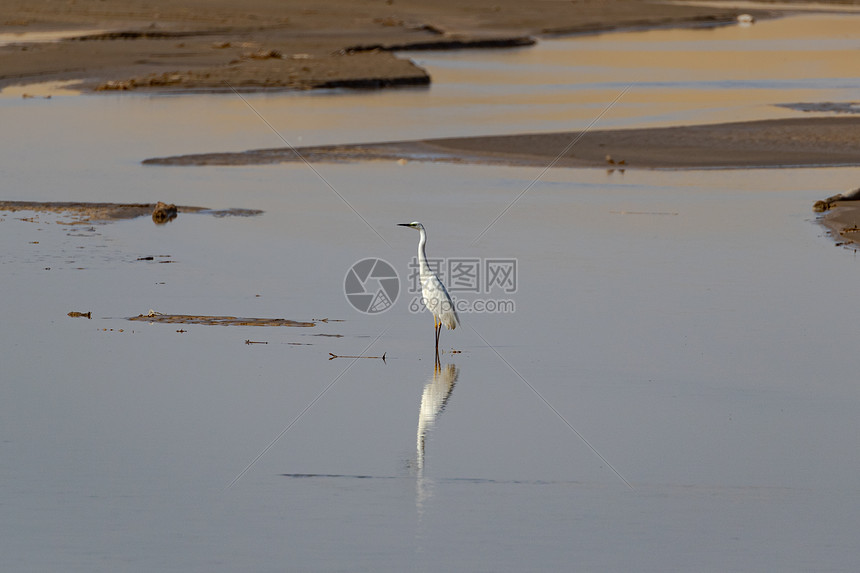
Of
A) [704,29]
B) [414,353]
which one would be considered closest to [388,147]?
[414,353]

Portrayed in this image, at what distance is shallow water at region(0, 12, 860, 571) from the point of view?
6039 millimetres

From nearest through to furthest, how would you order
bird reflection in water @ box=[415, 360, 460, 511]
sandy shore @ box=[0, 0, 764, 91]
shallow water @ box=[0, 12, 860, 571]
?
shallow water @ box=[0, 12, 860, 571] → bird reflection in water @ box=[415, 360, 460, 511] → sandy shore @ box=[0, 0, 764, 91]

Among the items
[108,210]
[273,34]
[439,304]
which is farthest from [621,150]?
[273,34]

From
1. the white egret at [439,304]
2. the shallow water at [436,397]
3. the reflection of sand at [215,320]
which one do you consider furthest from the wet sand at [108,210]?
the white egret at [439,304]

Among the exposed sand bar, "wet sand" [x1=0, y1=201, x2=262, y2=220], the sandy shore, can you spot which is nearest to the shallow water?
"wet sand" [x1=0, y1=201, x2=262, y2=220]

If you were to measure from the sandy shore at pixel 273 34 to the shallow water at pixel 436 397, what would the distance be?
1422 cm

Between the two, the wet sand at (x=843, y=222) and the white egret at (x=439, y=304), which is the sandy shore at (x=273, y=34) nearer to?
the wet sand at (x=843, y=222)

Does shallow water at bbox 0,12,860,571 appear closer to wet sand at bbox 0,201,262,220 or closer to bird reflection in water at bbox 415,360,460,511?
bird reflection in water at bbox 415,360,460,511

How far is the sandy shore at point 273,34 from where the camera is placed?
2939 cm

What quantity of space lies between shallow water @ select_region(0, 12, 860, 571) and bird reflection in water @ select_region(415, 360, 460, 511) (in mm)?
27

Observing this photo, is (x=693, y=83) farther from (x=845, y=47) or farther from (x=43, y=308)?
(x=43, y=308)

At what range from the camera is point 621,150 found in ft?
65.3

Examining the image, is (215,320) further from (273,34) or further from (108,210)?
(273,34)

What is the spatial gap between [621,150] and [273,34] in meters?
24.3
